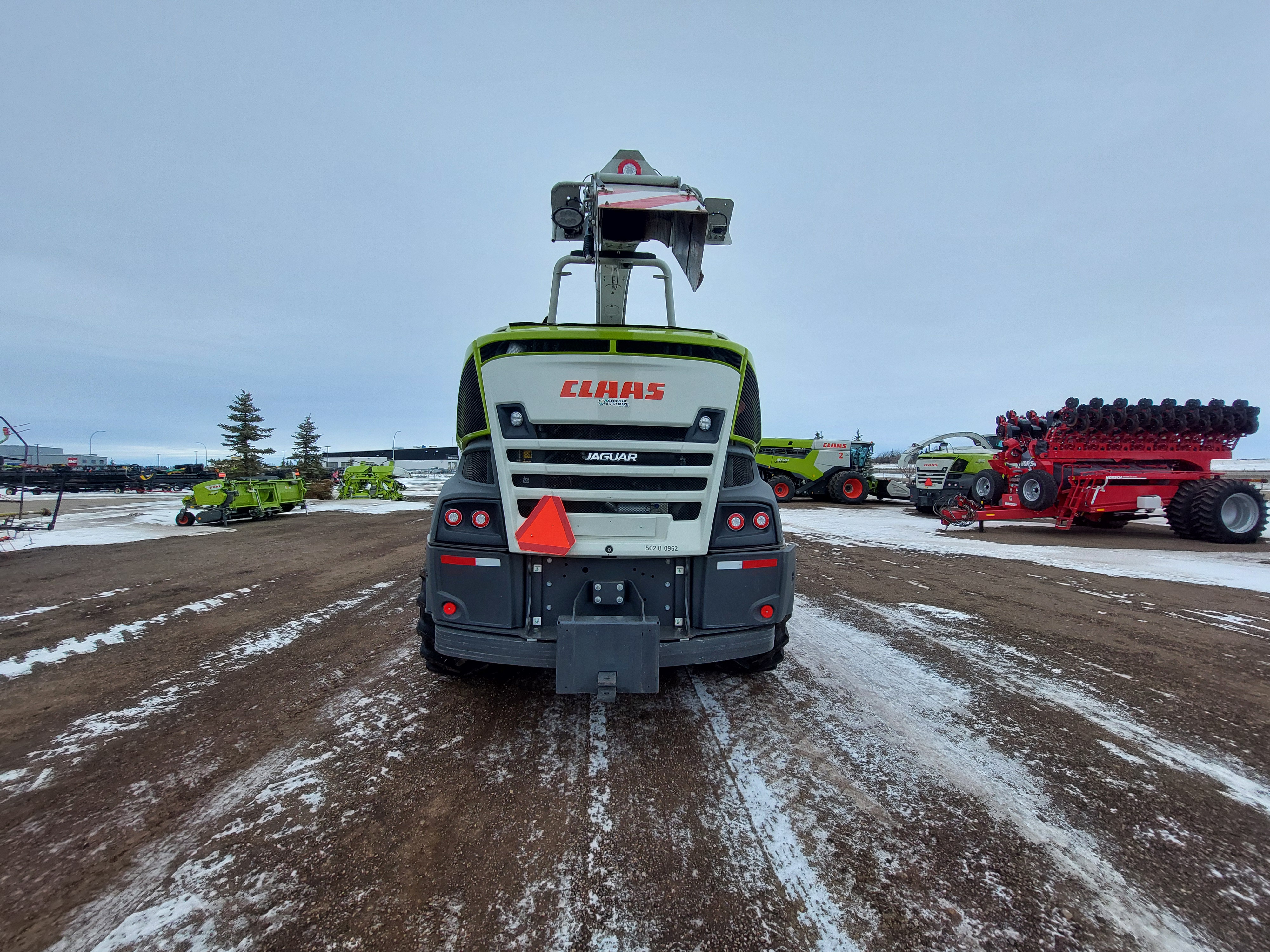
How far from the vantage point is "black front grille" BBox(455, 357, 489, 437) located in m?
2.80

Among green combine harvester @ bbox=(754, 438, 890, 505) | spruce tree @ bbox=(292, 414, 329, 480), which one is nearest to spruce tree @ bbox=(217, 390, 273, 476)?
spruce tree @ bbox=(292, 414, 329, 480)

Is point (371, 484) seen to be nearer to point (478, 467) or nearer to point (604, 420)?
point (478, 467)

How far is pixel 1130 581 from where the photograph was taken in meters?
6.26

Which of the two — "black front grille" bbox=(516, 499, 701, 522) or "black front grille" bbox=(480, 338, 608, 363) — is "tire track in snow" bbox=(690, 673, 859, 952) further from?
"black front grille" bbox=(480, 338, 608, 363)

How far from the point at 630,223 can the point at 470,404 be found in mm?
1682

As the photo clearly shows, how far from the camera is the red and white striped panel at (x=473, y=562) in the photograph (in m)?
2.53

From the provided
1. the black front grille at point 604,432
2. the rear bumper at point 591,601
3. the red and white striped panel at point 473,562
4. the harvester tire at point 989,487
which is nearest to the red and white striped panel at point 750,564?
the rear bumper at point 591,601

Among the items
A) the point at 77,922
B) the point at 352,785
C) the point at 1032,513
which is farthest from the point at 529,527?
the point at 1032,513

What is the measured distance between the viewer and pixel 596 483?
2574 millimetres

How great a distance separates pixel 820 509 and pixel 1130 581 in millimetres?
10791

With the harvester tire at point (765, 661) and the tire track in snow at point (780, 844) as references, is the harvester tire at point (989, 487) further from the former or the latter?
the tire track in snow at point (780, 844)

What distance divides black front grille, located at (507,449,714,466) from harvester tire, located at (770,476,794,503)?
698 inches

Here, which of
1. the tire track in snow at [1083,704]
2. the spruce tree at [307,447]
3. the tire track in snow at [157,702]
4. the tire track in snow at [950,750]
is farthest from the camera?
the spruce tree at [307,447]

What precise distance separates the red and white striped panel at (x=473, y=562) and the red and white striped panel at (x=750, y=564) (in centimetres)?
113
